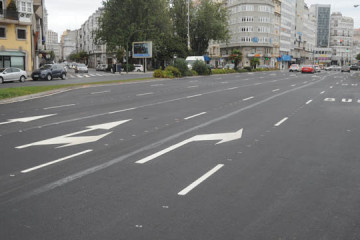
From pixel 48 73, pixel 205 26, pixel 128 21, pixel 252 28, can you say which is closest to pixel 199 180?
pixel 48 73

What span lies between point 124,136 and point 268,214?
569 cm

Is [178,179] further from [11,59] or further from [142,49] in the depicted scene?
[142,49]

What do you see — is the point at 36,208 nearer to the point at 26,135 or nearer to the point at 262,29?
the point at 26,135

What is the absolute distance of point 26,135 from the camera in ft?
33.7

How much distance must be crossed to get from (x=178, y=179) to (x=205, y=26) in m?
77.2

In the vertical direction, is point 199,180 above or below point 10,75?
below

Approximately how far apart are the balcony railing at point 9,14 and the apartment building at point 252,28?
67.3 meters

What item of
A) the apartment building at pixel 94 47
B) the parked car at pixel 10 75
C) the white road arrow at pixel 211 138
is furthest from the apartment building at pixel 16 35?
the apartment building at pixel 94 47

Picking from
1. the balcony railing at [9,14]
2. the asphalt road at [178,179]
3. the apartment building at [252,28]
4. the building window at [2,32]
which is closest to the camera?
the asphalt road at [178,179]

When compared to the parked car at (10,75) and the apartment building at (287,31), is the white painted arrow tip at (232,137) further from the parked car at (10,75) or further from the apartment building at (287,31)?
the apartment building at (287,31)

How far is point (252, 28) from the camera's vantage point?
108438 millimetres

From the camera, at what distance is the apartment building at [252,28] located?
108188 millimetres

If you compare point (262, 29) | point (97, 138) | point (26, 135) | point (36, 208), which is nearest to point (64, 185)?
point (36, 208)

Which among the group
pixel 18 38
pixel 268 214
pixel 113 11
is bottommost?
pixel 268 214
